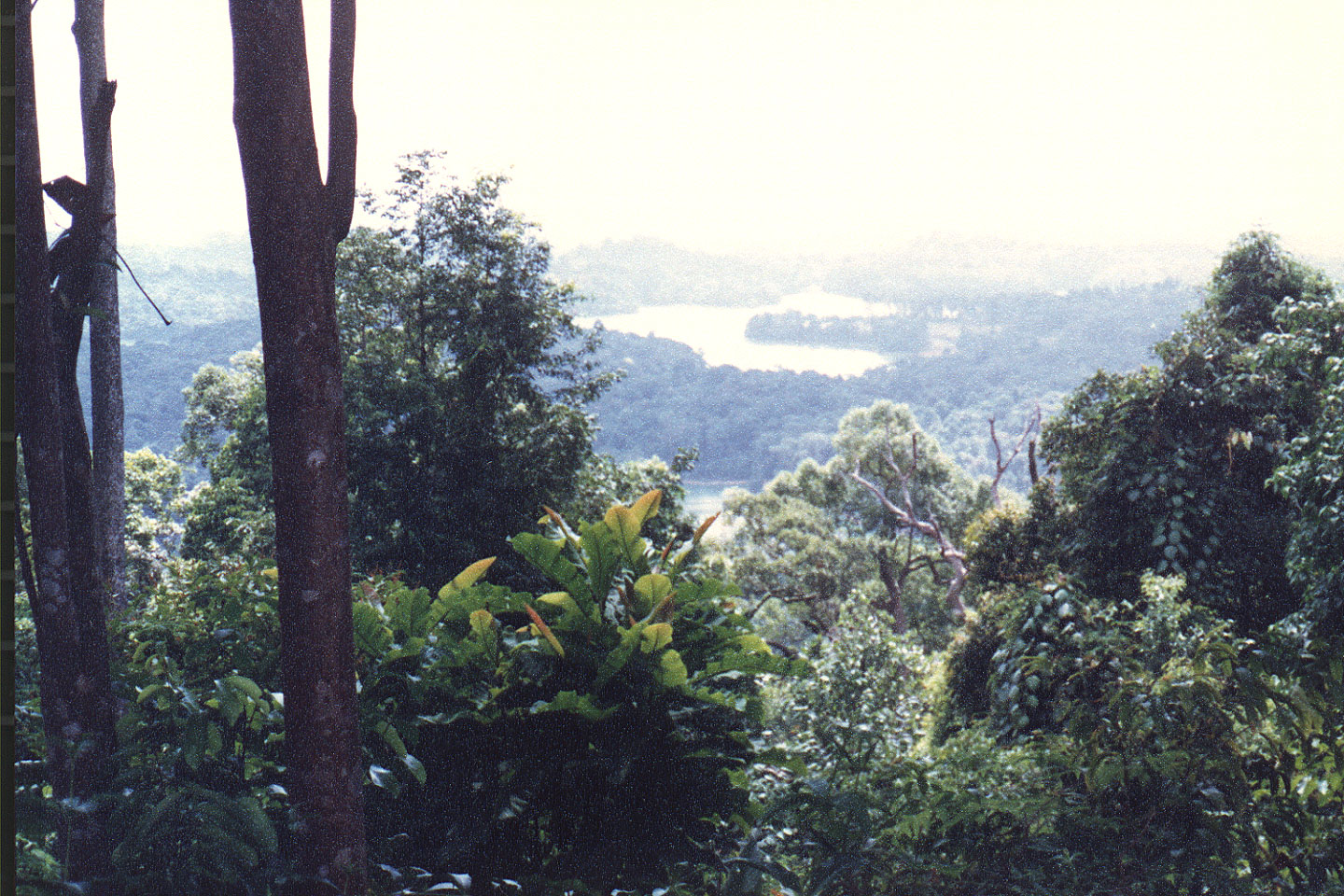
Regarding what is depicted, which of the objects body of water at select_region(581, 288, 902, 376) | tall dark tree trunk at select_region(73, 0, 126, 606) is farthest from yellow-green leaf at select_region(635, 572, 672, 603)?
body of water at select_region(581, 288, 902, 376)

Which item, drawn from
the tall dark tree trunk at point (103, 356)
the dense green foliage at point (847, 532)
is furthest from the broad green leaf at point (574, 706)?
the dense green foliage at point (847, 532)

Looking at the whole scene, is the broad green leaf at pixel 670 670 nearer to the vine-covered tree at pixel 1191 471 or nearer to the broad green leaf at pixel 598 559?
the broad green leaf at pixel 598 559

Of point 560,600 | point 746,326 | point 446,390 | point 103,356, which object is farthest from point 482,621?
point 746,326

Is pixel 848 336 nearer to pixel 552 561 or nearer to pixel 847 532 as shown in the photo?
pixel 847 532

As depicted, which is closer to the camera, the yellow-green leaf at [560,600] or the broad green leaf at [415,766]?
the broad green leaf at [415,766]

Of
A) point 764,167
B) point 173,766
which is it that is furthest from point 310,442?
point 764,167

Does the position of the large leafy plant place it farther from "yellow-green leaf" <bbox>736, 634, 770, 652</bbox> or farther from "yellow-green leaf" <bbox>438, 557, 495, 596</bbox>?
"yellow-green leaf" <bbox>438, 557, 495, 596</bbox>

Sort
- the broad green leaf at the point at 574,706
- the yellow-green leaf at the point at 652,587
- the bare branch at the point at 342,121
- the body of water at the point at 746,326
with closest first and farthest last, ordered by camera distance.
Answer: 1. the bare branch at the point at 342,121
2. the broad green leaf at the point at 574,706
3. the yellow-green leaf at the point at 652,587
4. the body of water at the point at 746,326

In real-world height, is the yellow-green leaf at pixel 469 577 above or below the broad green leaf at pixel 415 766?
above
